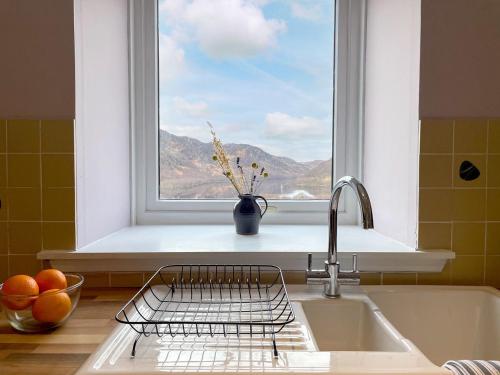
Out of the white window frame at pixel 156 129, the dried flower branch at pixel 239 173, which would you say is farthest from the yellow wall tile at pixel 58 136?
the dried flower branch at pixel 239 173

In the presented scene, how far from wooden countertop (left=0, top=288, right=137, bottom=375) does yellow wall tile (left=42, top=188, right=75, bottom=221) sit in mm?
261

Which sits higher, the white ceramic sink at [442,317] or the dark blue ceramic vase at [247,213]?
the dark blue ceramic vase at [247,213]

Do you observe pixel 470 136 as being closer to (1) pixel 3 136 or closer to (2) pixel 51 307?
(2) pixel 51 307

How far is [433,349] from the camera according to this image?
1.28m

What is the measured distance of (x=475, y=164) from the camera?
4.30 ft

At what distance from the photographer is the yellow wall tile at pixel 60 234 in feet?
4.25

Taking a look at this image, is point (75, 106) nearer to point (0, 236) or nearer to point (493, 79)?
point (0, 236)

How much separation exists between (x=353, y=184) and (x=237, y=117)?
76 cm

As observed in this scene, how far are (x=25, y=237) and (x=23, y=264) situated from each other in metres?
0.08

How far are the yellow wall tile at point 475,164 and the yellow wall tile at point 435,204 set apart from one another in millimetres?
41

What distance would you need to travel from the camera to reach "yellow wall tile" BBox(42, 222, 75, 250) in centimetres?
130

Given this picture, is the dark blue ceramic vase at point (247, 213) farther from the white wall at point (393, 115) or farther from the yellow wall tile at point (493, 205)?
the yellow wall tile at point (493, 205)

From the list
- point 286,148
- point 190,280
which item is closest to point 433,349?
point 190,280

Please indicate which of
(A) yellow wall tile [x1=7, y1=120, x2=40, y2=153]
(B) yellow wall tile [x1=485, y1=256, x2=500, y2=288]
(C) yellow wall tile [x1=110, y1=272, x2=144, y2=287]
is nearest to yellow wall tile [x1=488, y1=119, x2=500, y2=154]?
(B) yellow wall tile [x1=485, y1=256, x2=500, y2=288]
